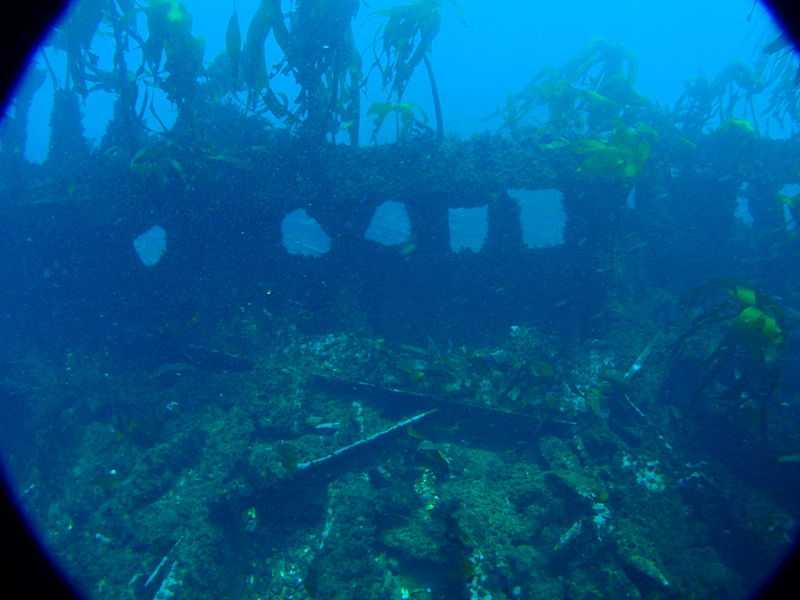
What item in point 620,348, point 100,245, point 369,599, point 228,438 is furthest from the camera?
point 100,245

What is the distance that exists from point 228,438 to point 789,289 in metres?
12.5

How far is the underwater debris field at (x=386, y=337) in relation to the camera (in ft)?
A: 21.5

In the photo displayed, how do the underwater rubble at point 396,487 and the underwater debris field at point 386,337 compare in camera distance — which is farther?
the underwater debris field at point 386,337

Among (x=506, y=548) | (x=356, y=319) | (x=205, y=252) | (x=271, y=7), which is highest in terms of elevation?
(x=271, y=7)

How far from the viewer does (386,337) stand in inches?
408

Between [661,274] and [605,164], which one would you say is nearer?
[605,164]

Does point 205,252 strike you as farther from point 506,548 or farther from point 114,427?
point 506,548

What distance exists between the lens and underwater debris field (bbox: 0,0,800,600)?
6566mm

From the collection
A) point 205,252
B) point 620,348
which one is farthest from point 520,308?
point 205,252

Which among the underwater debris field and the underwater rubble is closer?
the underwater rubble

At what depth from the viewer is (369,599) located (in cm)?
600

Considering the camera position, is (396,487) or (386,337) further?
(386,337)

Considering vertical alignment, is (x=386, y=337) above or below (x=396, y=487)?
above

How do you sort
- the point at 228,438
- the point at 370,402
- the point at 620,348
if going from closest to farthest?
the point at 228,438
the point at 370,402
the point at 620,348
